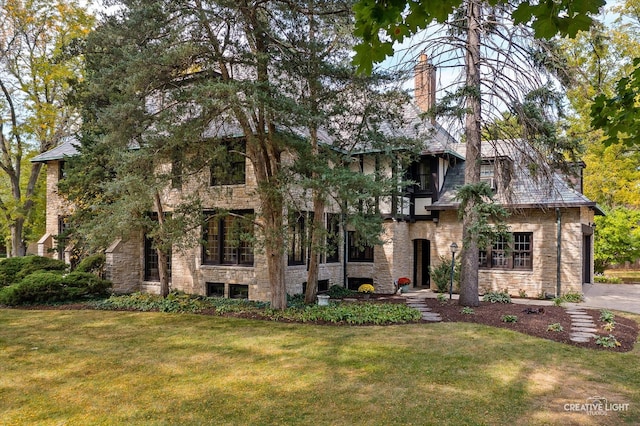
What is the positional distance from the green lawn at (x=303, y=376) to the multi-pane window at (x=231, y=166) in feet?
13.9

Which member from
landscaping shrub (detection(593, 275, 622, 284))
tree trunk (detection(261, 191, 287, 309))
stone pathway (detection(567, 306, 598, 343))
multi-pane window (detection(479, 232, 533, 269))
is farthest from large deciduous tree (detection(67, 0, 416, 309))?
landscaping shrub (detection(593, 275, 622, 284))

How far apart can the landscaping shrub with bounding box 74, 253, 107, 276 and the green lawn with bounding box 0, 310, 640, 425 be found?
5.82m

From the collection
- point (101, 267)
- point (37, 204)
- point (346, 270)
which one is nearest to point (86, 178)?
point (101, 267)

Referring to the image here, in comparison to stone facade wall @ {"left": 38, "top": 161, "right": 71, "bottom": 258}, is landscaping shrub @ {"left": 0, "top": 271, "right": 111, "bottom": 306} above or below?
below

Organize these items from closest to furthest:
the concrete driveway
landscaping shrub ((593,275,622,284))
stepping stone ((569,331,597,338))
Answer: stepping stone ((569,331,597,338)) → the concrete driveway → landscaping shrub ((593,275,622,284))

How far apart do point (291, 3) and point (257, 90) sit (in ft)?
8.10

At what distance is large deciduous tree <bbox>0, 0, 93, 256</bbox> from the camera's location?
20.8 m

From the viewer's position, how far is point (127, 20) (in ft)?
31.7

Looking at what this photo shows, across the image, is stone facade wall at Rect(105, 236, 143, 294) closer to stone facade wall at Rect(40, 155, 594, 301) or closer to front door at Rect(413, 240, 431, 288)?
stone facade wall at Rect(40, 155, 594, 301)

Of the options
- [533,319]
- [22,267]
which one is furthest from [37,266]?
[533,319]

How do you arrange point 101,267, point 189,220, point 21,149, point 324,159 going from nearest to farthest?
point 324,159 → point 189,220 → point 101,267 → point 21,149

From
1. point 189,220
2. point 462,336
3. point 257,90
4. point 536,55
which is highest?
point 536,55

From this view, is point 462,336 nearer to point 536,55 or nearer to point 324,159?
point 324,159

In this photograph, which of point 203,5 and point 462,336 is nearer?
point 462,336
